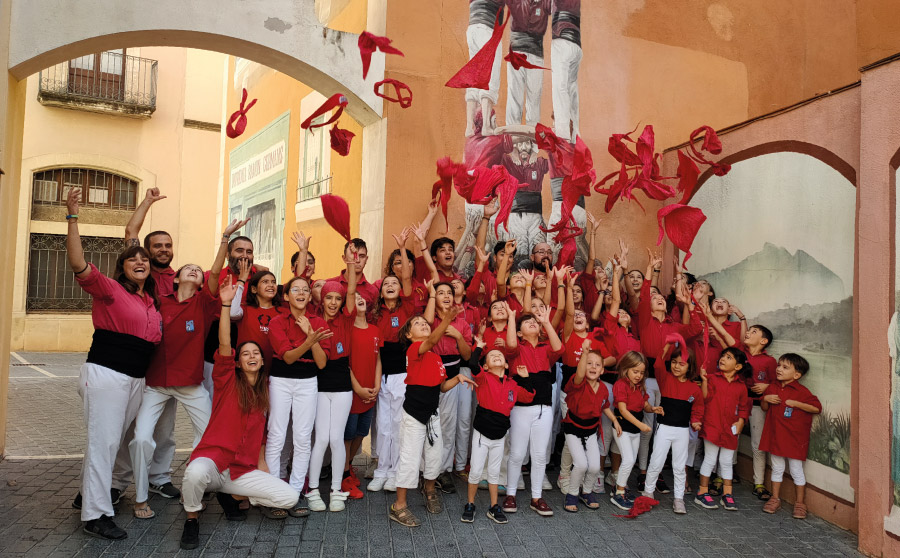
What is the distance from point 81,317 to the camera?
15172 millimetres

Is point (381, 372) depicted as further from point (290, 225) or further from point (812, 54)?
point (812, 54)

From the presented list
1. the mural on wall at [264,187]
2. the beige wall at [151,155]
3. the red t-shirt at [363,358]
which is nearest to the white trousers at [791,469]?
the red t-shirt at [363,358]

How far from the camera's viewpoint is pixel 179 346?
4953mm

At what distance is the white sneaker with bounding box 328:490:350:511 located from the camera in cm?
512

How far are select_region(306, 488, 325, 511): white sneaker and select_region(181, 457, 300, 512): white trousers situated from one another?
325 mm

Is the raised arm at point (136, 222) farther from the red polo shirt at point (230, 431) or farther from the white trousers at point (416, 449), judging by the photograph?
→ the white trousers at point (416, 449)

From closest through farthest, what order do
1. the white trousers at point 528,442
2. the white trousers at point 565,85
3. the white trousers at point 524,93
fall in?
the white trousers at point 528,442 → the white trousers at point 524,93 → the white trousers at point 565,85

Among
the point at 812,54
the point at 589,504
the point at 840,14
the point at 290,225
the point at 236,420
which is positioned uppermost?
the point at 840,14

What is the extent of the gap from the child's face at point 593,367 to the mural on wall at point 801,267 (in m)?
1.92

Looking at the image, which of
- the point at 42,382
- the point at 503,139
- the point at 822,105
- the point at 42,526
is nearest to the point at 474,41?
the point at 503,139

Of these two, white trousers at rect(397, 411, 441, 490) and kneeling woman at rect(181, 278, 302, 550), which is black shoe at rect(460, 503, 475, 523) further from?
kneeling woman at rect(181, 278, 302, 550)

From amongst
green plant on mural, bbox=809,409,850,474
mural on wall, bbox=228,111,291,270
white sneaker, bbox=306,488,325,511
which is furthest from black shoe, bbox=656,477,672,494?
mural on wall, bbox=228,111,291,270

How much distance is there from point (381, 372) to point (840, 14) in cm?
804

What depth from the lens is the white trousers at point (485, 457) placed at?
5.18 metres
